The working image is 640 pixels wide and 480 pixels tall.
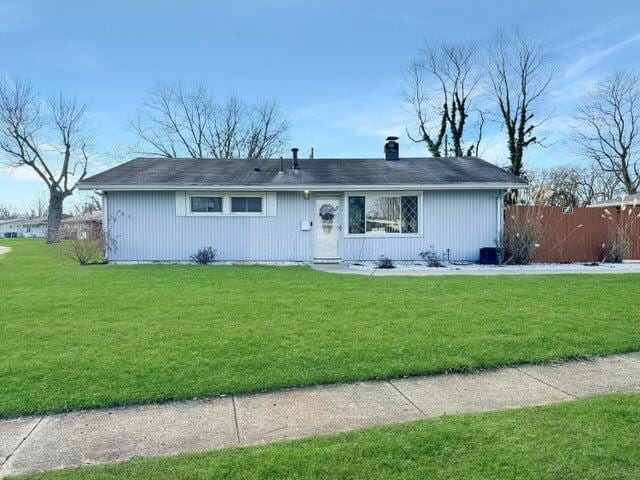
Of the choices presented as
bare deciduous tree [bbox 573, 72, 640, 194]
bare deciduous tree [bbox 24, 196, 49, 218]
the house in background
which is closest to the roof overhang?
bare deciduous tree [bbox 573, 72, 640, 194]

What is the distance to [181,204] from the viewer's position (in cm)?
1254

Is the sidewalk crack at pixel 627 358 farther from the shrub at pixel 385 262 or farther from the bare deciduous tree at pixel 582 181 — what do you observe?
the bare deciduous tree at pixel 582 181

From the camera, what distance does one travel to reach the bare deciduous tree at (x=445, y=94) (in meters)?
29.5

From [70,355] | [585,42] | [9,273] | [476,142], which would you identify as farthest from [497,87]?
[70,355]

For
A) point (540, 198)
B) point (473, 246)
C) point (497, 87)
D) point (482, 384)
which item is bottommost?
point (482, 384)

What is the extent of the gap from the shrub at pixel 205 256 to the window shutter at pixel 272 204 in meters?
1.93

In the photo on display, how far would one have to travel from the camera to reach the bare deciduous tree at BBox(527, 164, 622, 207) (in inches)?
1319

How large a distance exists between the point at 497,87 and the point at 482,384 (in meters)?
29.6

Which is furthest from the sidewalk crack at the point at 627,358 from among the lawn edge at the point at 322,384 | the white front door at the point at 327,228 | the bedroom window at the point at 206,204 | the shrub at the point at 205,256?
the bedroom window at the point at 206,204

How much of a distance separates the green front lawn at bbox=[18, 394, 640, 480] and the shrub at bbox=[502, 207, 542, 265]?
1007 cm

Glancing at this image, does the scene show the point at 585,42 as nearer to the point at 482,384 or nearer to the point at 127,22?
the point at 127,22

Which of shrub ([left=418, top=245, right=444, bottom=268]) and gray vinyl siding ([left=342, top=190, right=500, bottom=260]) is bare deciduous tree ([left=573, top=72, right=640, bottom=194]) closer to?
gray vinyl siding ([left=342, top=190, right=500, bottom=260])

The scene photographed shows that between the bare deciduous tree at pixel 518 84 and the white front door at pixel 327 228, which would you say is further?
the bare deciduous tree at pixel 518 84

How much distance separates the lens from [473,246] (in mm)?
12664
